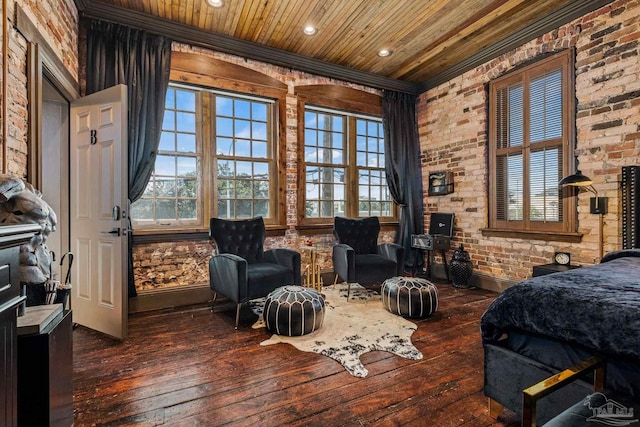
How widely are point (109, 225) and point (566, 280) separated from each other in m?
3.22

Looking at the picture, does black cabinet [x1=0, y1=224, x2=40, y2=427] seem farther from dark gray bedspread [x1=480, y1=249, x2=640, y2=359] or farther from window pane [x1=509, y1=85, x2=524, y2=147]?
window pane [x1=509, y1=85, x2=524, y2=147]

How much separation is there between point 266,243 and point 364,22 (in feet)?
9.30

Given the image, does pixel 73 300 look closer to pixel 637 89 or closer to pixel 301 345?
pixel 301 345

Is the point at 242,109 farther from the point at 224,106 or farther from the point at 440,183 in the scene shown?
the point at 440,183

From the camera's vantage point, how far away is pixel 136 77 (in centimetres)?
331

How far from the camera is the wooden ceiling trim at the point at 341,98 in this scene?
4410 mm

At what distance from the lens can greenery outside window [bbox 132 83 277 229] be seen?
11.9 feet

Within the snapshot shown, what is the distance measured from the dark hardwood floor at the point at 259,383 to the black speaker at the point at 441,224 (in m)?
2.07

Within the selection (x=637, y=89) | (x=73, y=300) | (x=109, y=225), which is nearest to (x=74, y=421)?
(x=109, y=225)

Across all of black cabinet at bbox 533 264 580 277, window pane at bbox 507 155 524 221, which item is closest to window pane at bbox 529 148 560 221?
window pane at bbox 507 155 524 221

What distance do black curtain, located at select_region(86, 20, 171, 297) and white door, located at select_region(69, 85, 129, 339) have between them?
0.40 meters

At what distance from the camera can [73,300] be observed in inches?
119

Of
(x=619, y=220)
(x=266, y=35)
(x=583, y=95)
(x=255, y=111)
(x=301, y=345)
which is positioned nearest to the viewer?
(x=301, y=345)

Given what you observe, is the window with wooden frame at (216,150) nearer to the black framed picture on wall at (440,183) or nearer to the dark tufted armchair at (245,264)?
the dark tufted armchair at (245,264)
